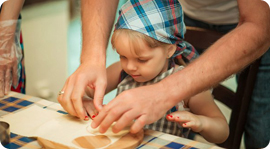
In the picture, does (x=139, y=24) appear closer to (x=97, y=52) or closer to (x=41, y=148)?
(x=97, y=52)

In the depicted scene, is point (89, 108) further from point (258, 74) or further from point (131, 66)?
point (258, 74)

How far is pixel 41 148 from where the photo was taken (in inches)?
38.1

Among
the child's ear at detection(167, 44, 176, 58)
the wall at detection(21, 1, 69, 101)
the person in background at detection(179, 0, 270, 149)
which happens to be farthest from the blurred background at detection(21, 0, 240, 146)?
the child's ear at detection(167, 44, 176, 58)

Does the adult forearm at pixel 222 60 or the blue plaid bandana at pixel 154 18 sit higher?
the blue plaid bandana at pixel 154 18

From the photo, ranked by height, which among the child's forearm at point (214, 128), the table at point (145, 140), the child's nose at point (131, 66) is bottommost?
the child's forearm at point (214, 128)

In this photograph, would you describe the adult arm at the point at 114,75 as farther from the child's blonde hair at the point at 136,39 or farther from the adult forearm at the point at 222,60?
the adult forearm at the point at 222,60

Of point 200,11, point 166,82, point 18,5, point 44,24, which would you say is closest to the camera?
point 166,82

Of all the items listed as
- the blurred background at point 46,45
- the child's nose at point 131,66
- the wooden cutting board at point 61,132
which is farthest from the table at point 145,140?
the blurred background at point 46,45

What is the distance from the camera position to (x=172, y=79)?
108 cm

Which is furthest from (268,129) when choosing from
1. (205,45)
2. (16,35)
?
(16,35)

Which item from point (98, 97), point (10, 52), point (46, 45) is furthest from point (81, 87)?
point (46, 45)

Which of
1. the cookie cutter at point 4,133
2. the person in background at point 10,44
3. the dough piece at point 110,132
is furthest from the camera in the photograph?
the person in background at point 10,44

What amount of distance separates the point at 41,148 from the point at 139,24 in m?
0.54

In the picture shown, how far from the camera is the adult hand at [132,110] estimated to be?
99cm
